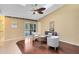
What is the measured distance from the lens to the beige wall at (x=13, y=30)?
286cm

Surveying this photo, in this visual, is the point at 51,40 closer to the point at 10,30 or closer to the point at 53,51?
the point at 53,51

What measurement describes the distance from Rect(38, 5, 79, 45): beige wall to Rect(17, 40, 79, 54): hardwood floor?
0.14m

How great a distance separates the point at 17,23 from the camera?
9.73 feet

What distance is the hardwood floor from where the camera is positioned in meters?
2.74

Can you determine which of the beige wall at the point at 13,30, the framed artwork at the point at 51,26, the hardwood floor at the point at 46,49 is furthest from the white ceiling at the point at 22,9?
the hardwood floor at the point at 46,49

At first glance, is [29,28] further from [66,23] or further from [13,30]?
[66,23]

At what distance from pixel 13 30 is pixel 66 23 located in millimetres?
1347

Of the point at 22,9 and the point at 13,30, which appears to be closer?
the point at 22,9

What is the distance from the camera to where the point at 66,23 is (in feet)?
9.46

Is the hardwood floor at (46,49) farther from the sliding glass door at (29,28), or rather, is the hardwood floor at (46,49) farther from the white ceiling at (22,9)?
the white ceiling at (22,9)

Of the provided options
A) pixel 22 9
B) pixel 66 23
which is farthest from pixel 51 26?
pixel 22 9
